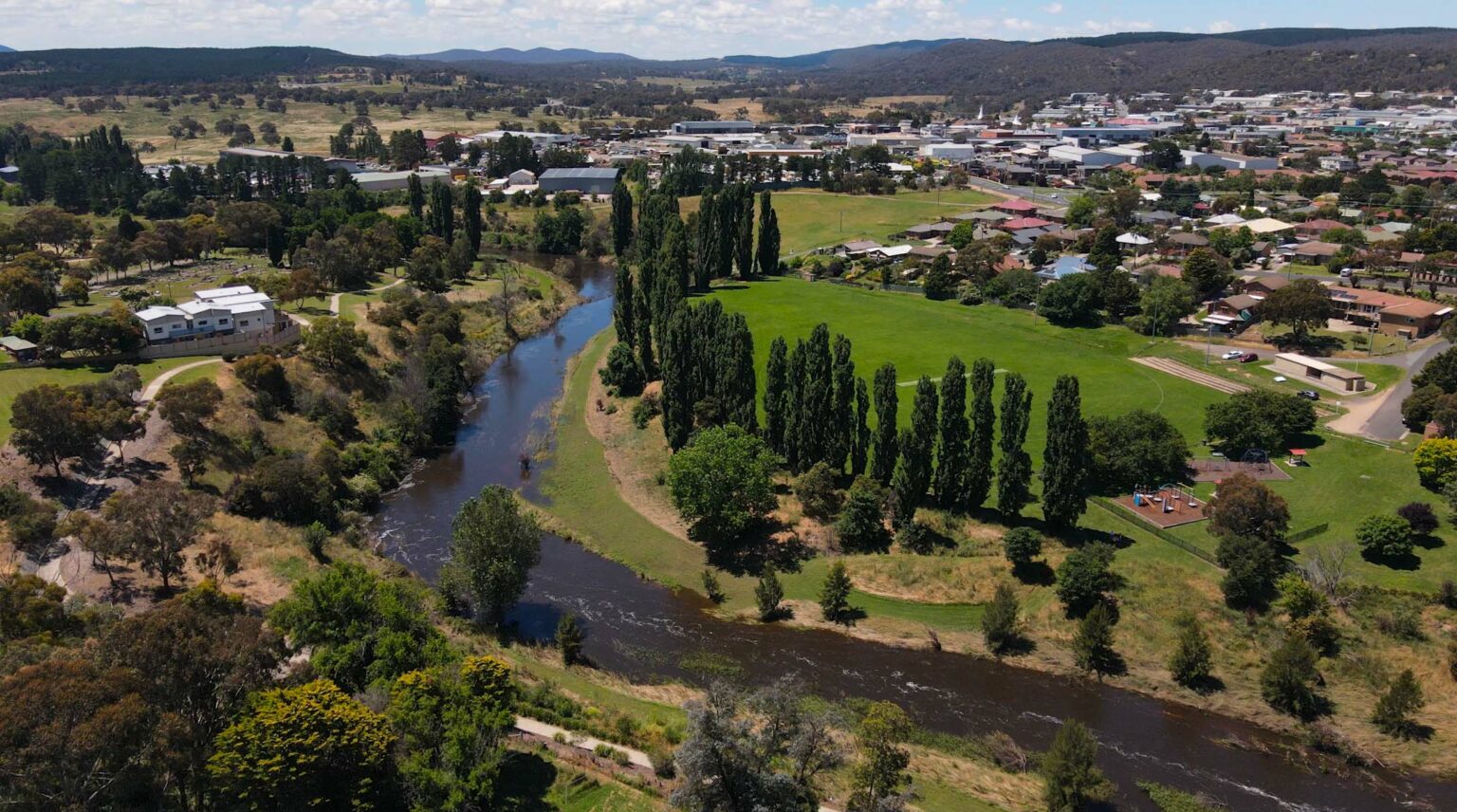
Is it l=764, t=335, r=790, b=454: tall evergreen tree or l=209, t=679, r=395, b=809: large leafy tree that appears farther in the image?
l=764, t=335, r=790, b=454: tall evergreen tree

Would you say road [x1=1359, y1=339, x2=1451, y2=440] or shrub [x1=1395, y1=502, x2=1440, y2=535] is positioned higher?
road [x1=1359, y1=339, x2=1451, y2=440]

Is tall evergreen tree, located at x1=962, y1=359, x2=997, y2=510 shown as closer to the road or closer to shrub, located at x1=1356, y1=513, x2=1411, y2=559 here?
shrub, located at x1=1356, y1=513, x2=1411, y2=559

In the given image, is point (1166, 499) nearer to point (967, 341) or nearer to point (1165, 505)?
point (1165, 505)

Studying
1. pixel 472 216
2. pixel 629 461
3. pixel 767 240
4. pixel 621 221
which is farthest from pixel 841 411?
pixel 472 216

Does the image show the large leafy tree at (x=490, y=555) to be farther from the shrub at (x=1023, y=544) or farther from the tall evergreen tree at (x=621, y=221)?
the tall evergreen tree at (x=621, y=221)

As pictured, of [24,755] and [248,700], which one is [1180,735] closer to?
[248,700]

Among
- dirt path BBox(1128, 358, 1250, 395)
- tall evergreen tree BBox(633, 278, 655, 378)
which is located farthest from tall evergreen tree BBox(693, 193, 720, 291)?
dirt path BBox(1128, 358, 1250, 395)
